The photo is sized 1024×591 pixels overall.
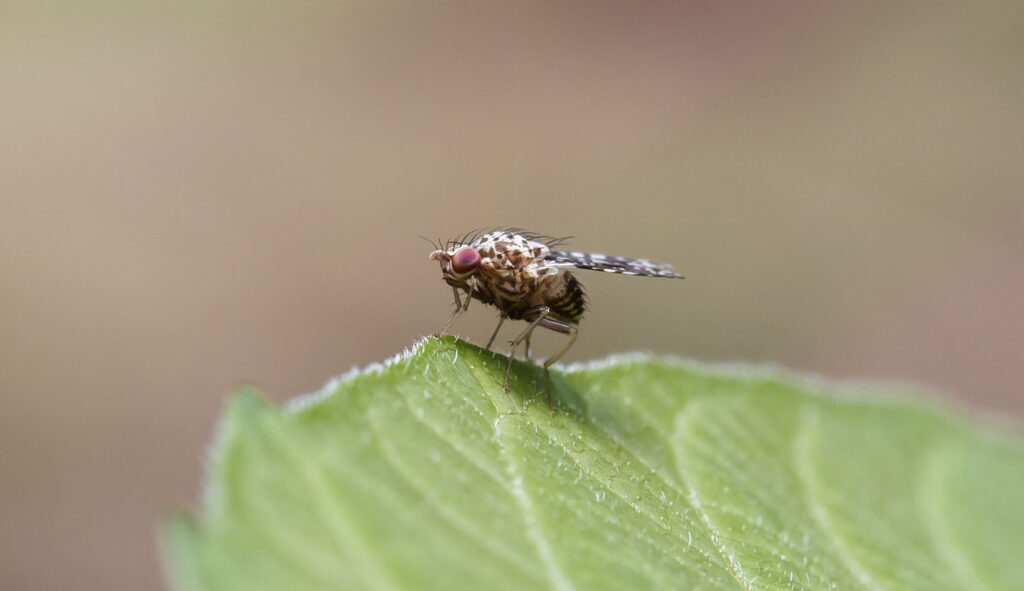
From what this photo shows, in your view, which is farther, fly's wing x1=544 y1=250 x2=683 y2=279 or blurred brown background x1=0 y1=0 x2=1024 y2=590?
blurred brown background x1=0 y1=0 x2=1024 y2=590

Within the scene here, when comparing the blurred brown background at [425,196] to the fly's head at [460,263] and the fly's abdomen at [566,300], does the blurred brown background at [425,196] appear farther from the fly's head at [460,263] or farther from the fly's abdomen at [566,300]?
the fly's head at [460,263]

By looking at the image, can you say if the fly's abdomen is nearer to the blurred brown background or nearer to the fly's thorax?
the fly's thorax

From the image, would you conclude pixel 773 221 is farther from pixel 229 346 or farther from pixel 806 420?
pixel 806 420

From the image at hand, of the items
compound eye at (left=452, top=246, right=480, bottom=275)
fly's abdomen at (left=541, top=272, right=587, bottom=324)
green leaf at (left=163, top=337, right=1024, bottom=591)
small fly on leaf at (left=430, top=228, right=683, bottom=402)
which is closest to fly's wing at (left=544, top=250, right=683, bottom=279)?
small fly on leaf at (left=430, top=228, right=683, bottom=402)

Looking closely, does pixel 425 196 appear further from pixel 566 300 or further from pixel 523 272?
pixel 523 272

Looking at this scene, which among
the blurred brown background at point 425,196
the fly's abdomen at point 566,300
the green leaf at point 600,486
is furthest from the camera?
the blurred brown background at point 425,196

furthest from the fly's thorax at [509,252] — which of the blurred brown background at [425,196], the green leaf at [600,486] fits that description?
the blurred brown background at [425,196]

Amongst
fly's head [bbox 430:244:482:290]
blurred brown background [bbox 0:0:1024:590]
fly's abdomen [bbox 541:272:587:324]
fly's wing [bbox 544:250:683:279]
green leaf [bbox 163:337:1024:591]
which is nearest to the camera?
green leaf [bbox 163:337:1024:591]

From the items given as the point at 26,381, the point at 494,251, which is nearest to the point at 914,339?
the point at 494,251
